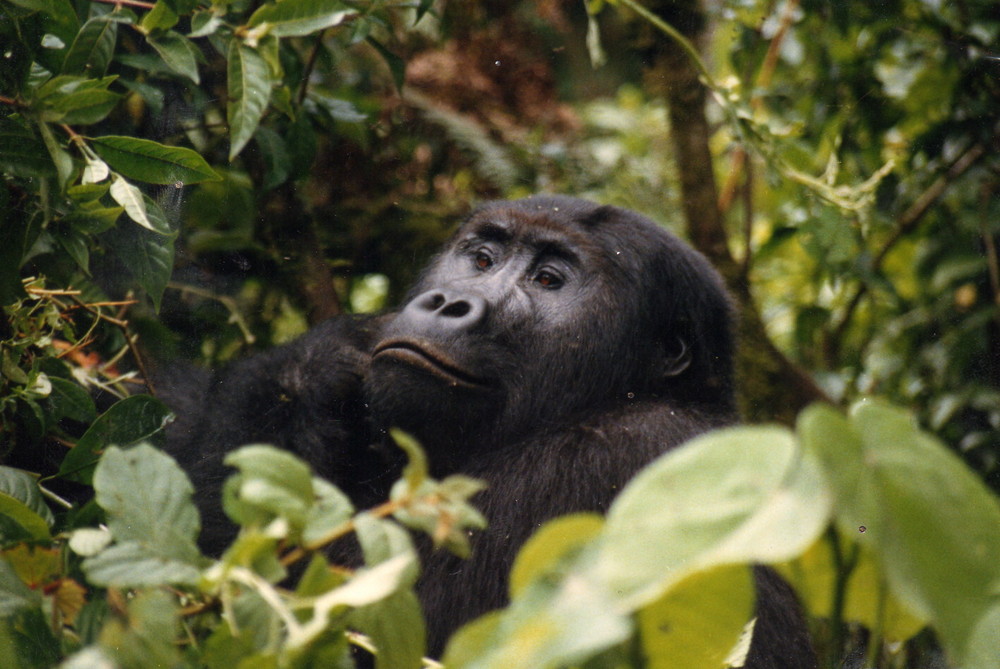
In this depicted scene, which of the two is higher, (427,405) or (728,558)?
(728,558)

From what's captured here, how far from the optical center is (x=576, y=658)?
0.60 meters

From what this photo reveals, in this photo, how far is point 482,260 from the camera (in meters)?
2.57

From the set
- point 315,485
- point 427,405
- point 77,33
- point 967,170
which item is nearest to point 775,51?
point 967,170

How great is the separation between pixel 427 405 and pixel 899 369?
217 cm

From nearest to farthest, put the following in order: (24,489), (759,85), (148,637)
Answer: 1. (148,637)
2. (24,489)
3. (759,85)

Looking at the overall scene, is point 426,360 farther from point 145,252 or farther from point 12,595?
point 12,595

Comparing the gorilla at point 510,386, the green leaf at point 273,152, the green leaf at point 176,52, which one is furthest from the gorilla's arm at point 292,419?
the green leaf at point 176,52

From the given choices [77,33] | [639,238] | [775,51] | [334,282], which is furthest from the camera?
[775,51]

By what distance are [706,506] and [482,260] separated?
196cm

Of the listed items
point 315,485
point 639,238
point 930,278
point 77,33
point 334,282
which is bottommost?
point 334,282

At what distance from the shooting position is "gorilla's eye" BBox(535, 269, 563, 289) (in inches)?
95.8

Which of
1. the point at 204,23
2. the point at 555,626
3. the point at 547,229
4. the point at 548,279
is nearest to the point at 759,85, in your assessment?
the point at 547,229

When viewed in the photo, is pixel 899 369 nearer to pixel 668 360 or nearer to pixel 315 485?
pixel 668 360

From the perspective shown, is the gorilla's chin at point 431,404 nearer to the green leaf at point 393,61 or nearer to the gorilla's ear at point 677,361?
the gorilla's ear at point 677,361
